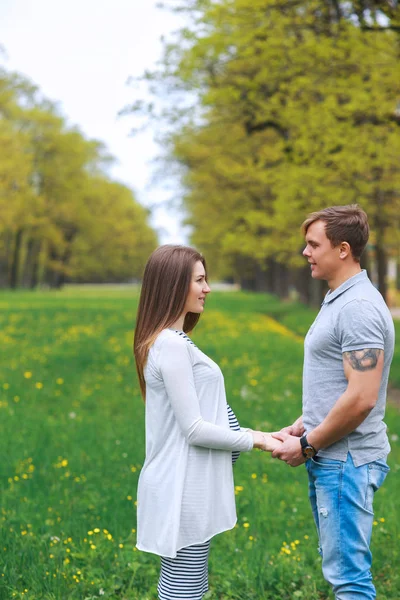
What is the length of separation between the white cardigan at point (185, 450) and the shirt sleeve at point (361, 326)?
58cm

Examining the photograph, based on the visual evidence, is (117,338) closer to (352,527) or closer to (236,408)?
(236,408)

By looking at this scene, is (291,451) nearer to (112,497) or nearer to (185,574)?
(185,574)

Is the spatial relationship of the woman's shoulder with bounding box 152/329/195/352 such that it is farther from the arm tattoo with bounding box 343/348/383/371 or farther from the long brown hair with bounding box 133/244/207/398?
the arm tattoo with bounding box 343/348/383/371

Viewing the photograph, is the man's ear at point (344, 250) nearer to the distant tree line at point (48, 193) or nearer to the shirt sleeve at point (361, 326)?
the shirt sleeve at point (361, 326)

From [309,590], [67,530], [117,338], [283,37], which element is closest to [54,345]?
[117,338]

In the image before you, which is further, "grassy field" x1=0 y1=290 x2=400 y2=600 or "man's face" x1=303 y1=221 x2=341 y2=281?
"grassy field" x1=0 y1=290 x2=400 y2=600

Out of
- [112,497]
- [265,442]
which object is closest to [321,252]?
[265,442]

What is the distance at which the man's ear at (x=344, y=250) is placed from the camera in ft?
11.2

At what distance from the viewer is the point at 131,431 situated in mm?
8852

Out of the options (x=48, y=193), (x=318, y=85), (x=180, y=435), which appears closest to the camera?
(x=180, y=435)

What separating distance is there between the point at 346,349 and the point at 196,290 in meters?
0.69

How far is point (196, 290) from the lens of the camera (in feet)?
11.3

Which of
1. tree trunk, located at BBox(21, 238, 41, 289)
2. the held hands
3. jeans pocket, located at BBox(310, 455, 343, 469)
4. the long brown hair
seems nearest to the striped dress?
the held hands

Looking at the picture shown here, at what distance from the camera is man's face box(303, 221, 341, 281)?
344 cm
